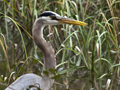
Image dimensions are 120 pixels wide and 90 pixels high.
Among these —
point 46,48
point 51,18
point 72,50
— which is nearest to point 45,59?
point 46,48

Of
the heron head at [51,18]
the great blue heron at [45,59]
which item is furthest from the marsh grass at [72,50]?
the heron head at [51,18]

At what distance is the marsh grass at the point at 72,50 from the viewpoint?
3.63 m

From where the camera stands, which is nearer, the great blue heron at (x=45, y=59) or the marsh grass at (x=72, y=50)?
the great blue heron at (x=45, y=59)

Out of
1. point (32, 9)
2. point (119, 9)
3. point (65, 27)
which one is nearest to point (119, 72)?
point (65, 27)

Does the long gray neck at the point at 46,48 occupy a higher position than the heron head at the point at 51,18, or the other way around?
the heron head at the point at 51,18

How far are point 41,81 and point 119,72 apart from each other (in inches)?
59.3

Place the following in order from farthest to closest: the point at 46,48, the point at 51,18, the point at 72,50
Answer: the point at 72,50, the point at 51,18, the point at 46,48

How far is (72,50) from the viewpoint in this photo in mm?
3861

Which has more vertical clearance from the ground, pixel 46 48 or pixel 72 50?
pixel 46 48

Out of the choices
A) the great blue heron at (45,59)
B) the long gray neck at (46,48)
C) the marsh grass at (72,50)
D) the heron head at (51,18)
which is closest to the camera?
the great blue heron at (45,59)

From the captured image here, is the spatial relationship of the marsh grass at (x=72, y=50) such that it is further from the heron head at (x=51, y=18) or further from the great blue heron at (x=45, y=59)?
the heron head at (x=51, y=18)

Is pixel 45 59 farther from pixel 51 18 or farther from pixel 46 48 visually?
pixel 51 18

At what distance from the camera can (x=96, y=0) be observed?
5770 mm

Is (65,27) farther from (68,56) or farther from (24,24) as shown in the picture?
(24,24)
